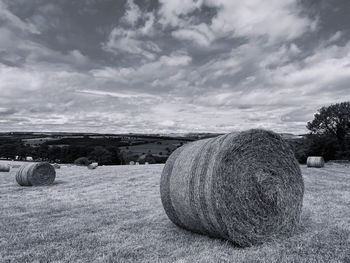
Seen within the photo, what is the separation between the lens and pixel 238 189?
605 cm

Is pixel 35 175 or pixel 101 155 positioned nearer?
pixel 35 175

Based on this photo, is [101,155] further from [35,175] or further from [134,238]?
[134,238]

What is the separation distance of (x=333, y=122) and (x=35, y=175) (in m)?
36.9

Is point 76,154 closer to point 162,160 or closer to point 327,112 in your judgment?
point 162,160

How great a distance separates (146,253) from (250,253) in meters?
1.68

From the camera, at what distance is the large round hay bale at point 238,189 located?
5766mm

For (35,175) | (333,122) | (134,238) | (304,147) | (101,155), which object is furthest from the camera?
(101,155)

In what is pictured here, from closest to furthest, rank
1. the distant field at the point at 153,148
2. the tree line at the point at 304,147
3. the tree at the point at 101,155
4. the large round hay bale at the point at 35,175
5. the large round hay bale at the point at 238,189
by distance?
the large round hay bale at the point at 238,189 → the large round hay bale at the point at 35,175 → the tree line at the point at 304,147 → the distant field at the point at 153,148 → the tree at the point at 101,155

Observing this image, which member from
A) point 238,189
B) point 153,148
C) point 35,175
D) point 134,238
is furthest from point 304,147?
point 134,238

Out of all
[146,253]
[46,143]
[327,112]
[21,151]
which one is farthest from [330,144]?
[21,151]

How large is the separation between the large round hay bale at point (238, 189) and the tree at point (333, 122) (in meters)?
Result: 36.2

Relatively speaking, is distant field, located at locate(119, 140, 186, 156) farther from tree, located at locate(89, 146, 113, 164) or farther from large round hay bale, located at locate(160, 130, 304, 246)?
large round hay bale, located at locate(160, 130, 304, 246)

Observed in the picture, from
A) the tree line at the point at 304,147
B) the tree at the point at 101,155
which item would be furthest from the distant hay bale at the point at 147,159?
the tree at the point at 101,155

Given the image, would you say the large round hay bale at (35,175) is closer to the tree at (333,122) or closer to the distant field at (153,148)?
the distant field at (153,148)
